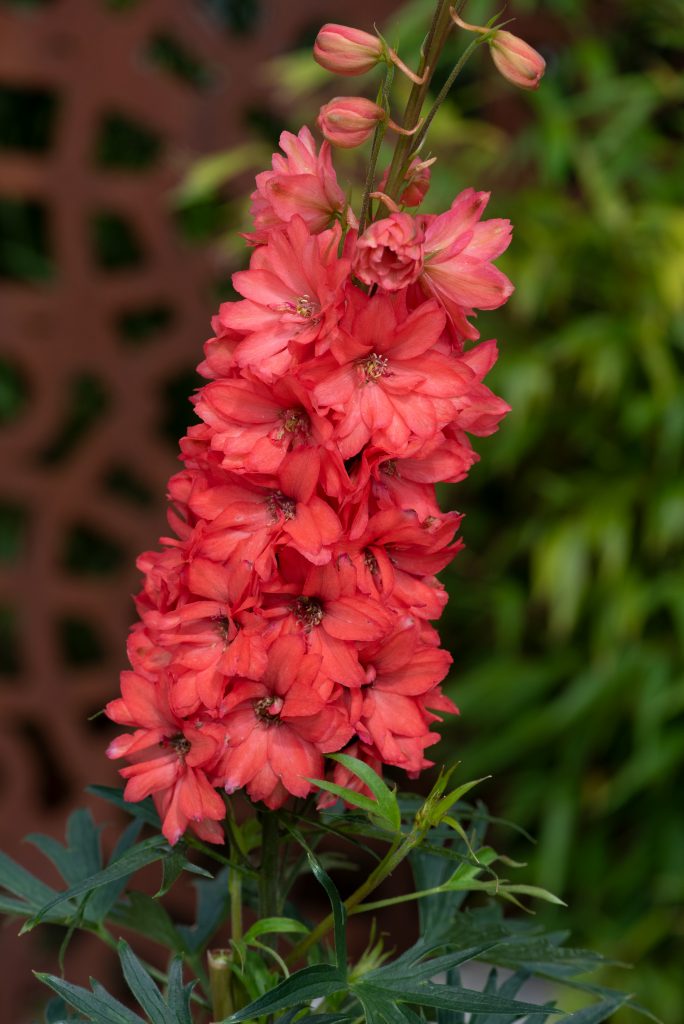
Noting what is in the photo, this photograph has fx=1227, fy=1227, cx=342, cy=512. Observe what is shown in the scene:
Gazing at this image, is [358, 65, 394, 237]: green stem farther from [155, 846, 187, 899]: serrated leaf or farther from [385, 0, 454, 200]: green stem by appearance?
[155, 846, 187, 899]: serrated leaf

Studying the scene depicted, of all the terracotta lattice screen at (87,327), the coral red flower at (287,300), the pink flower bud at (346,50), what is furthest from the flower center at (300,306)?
the terracotta lattice screen at (87,327)

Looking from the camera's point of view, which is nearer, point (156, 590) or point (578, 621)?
point (156, 590)

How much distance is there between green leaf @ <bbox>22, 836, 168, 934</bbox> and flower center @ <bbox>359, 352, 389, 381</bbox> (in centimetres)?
24

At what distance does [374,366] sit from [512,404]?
4.23ft

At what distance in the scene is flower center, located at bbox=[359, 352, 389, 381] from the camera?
0.55 metres

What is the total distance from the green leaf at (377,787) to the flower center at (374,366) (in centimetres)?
17

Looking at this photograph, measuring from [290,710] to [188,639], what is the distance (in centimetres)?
6

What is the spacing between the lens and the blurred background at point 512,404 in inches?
70.6

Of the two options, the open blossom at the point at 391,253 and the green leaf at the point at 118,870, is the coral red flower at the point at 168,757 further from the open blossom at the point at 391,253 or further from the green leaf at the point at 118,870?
the open blossom at the point at 391,253

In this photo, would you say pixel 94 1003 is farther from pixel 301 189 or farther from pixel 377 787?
pixel 301 189

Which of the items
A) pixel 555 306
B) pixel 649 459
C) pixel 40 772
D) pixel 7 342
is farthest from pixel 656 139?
pixel 40 772

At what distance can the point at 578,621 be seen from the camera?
199 cm

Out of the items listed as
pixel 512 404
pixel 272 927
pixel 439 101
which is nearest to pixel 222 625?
pixel 272 927

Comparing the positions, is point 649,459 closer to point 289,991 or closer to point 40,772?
point 40,772
